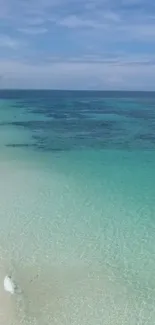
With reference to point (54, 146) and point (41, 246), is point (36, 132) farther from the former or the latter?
point (41, 246)

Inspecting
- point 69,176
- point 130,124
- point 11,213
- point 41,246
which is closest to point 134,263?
point 41,246

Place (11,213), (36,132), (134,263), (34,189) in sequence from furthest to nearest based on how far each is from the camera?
(36,132), (34,189), (11,213), (134,263)

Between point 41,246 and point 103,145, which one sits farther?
point 103,145

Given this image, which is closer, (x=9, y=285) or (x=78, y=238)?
(x=9, y=285)

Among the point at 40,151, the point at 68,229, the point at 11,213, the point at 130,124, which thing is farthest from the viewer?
the point at 130,124

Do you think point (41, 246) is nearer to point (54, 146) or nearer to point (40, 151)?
point (40, 151)

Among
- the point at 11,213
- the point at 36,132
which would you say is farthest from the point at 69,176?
the point at 36,132

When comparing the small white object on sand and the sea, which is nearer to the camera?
the sea

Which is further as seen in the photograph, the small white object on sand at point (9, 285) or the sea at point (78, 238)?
the small white object on sand at point (9, 285)
